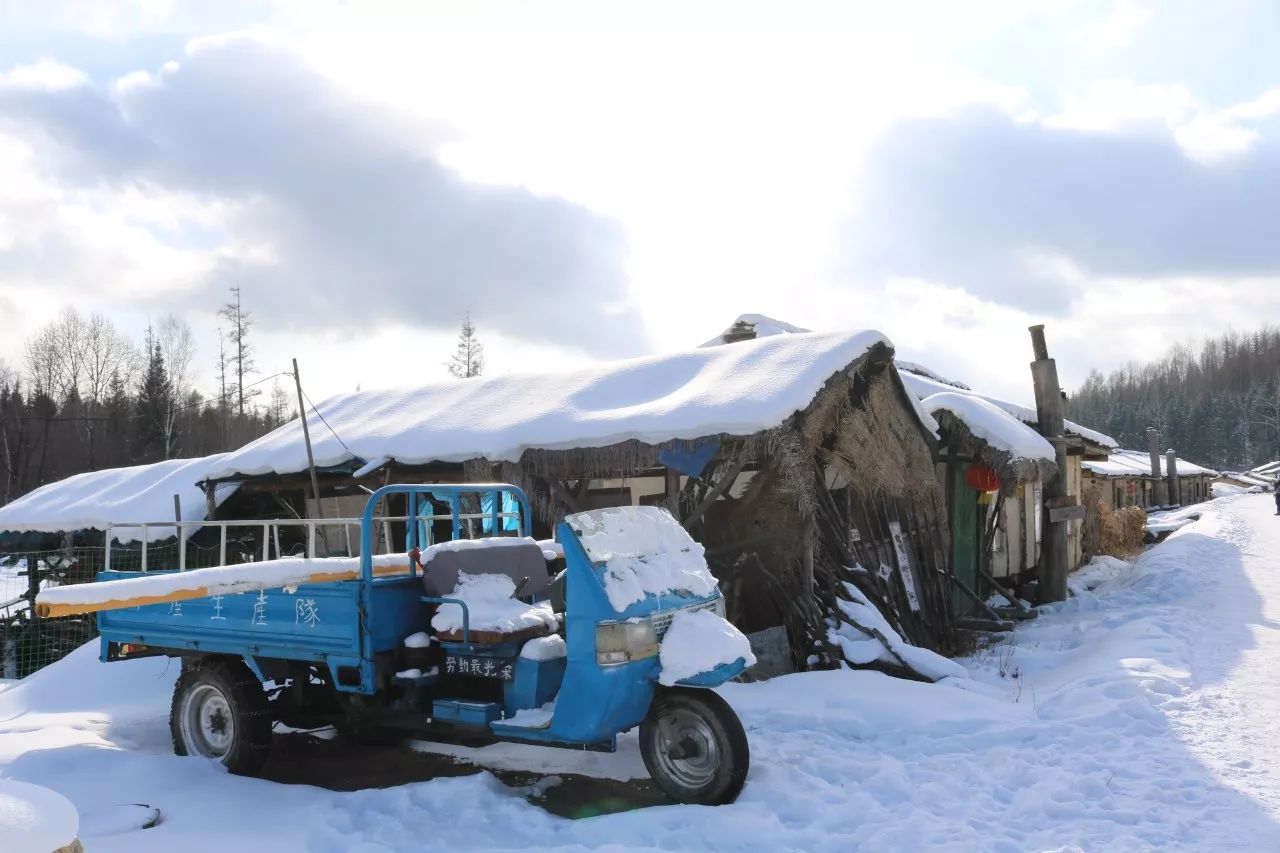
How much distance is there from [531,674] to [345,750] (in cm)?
235

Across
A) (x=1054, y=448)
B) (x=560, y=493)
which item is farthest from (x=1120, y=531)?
(x=560, y=493)

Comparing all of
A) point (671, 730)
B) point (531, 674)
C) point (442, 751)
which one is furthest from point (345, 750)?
point (671, 730)

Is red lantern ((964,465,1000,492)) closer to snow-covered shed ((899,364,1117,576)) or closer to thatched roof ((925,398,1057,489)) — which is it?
thatched roof ((925,398,1057,489))

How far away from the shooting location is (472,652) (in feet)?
19.9

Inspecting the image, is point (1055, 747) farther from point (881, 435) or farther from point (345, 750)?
point (345, 750)

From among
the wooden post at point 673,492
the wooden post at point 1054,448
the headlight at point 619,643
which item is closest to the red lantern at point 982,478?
the wooden post at point 1054,448

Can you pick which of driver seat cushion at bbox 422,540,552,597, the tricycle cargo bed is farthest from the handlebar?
driver seat cushion at bbox 422,540,552,597

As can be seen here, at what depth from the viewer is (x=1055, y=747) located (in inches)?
246

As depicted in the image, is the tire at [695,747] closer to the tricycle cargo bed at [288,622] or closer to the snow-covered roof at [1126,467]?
the tricycle cargo bed at [288,622]

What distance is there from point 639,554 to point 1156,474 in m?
42.2

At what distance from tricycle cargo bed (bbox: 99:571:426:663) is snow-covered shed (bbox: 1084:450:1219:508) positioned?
88.8 feet

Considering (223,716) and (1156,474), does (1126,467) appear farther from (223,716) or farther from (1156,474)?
(223,716)

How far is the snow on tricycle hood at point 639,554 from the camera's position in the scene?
5.62m

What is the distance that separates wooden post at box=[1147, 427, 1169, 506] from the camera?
4144cm
